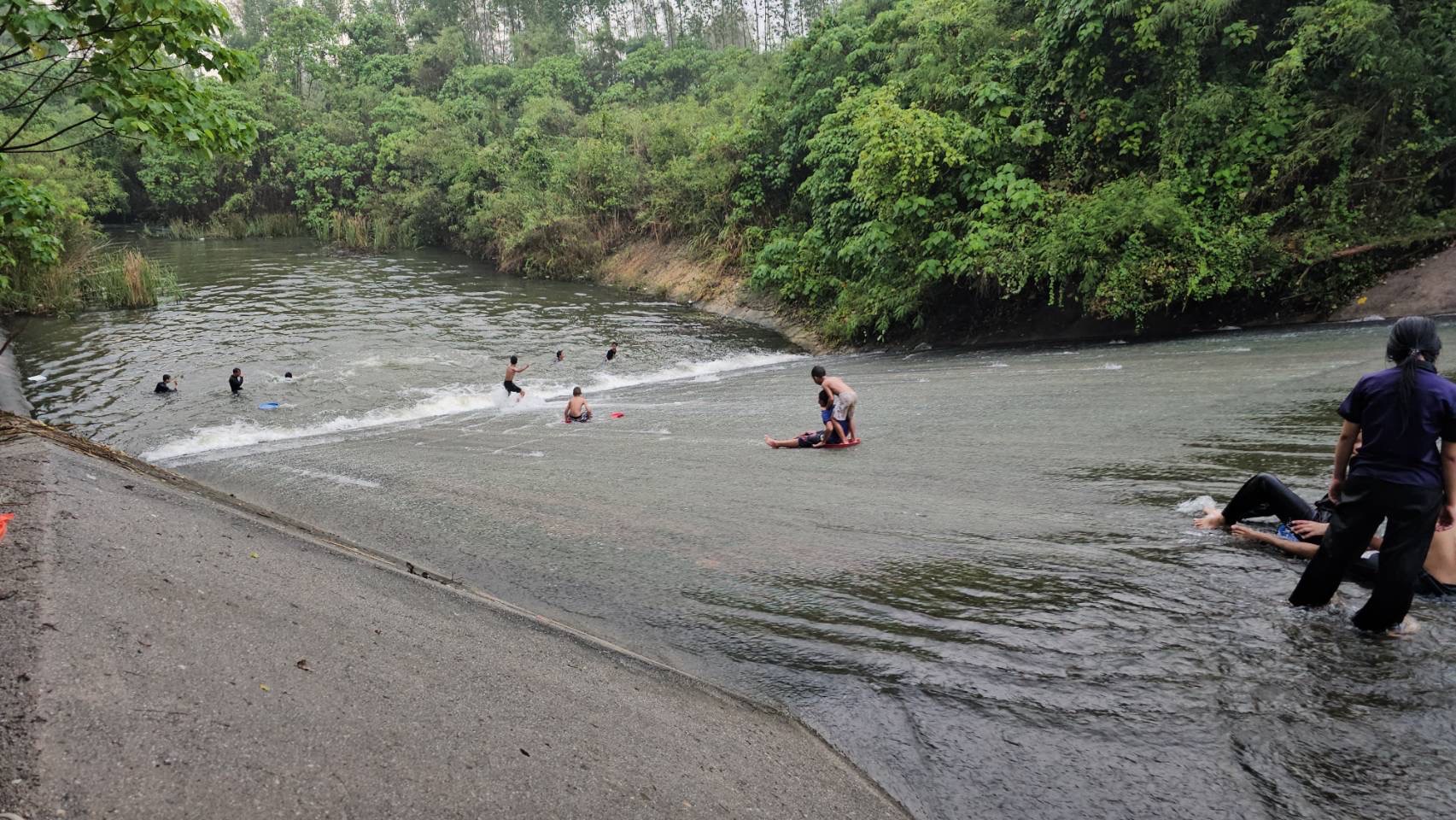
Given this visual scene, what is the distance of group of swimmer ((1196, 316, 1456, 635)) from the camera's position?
470 centimetres

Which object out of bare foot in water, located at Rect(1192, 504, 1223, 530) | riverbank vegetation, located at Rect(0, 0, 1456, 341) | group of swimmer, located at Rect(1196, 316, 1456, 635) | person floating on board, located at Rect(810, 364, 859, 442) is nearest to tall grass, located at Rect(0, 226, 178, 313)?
riverbank vegetation, located at Rect(0, 0, 1456, 341)

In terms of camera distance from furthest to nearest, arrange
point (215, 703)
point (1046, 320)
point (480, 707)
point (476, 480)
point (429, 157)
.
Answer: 1. point (429, 157)
2. point (1046, 320)
3. point (476, 480)
4. point (480, 707)
5. point (215, 703)

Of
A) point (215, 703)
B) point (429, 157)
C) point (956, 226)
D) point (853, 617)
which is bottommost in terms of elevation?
point (853, 617)

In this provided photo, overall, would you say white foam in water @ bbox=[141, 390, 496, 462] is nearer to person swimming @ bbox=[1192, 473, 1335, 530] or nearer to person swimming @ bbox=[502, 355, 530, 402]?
person swimming @ bbox=[502, 355, 530, 402]

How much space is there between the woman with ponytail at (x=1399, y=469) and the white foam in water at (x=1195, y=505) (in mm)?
1942

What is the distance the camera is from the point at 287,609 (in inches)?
189

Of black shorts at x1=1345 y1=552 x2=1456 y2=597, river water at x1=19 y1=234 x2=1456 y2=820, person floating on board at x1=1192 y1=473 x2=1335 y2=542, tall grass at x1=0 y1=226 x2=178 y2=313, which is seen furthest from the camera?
tall grass at x1=0 y1=226 x2=178 y2=313

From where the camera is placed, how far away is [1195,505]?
714 cm

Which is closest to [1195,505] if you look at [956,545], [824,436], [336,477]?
[956,545]

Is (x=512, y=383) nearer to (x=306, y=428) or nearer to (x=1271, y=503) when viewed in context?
(x=306, y=428)

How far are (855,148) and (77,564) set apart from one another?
21885 mm

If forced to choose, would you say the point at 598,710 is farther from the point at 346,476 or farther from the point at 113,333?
the point at 113,333

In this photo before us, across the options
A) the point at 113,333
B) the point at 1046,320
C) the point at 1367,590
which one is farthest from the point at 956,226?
the point at 113,333

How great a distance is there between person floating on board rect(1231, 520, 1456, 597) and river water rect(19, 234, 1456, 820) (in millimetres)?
163
